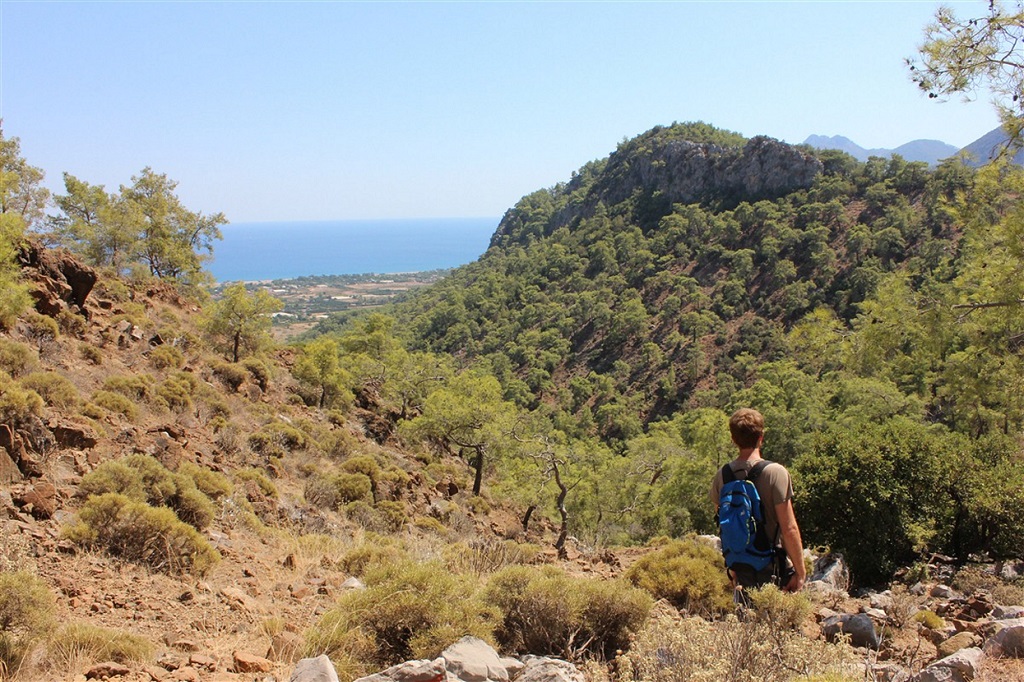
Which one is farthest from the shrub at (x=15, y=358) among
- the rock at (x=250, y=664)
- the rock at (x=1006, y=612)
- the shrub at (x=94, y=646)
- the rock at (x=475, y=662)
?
the rock at (x=1006, y=612)

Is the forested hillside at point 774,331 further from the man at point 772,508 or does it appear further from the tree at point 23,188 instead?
the tree at point 23,188

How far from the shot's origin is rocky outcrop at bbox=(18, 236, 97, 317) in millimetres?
13469

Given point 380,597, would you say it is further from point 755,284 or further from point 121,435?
point 755,284

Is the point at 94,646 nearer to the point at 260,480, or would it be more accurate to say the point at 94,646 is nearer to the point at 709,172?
the point at 260,480

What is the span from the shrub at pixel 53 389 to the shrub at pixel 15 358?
1.75ft

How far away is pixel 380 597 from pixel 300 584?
1.95 meters

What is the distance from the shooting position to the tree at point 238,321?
20.4 meters

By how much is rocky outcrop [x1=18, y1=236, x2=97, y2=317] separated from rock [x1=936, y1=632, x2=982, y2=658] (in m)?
16.5

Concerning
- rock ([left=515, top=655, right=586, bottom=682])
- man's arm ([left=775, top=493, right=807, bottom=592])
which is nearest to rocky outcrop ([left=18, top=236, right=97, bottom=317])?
rock ([left=515, top=655, right=586, bottom=682])

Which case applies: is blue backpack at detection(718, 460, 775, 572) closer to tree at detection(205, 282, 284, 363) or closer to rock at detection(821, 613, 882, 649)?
rock at detection(821, 613, 882, 649)

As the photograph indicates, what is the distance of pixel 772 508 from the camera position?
13.0 ft

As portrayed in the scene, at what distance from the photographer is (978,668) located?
3.84 metres

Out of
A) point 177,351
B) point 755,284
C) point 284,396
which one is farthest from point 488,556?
point 755,284

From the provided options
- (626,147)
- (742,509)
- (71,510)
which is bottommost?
(71,510)
